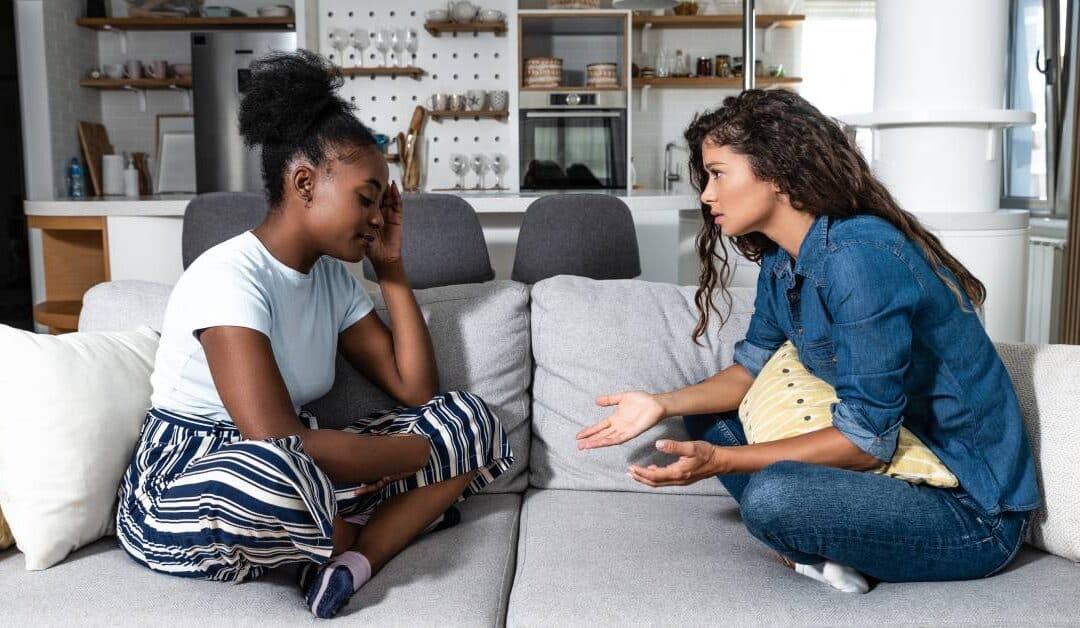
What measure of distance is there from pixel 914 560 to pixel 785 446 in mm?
240

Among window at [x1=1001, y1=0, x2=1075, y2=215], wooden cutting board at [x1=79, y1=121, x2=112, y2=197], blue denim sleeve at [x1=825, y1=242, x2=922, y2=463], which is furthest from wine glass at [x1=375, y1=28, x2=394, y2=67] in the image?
blue denim sleeve at [x1=825, y1=242, x2=922, y2=463]

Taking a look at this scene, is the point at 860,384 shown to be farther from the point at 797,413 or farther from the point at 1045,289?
the point at 1045,289

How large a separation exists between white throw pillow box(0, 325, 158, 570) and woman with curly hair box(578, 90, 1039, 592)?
0.76 metres

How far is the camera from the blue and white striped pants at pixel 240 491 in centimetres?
124

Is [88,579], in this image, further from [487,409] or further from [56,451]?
[487,409]

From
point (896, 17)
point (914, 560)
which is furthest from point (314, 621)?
point (896, 17)

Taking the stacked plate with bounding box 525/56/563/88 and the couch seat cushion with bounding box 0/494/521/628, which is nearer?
the couch seat cushion with bounding box 0/494/521/628

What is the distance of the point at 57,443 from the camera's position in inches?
57.4

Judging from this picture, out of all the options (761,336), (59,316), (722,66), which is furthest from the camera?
(722,66)

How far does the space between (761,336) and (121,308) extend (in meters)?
1.22

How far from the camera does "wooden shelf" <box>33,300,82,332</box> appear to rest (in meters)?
3.47

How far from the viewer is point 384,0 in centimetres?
580

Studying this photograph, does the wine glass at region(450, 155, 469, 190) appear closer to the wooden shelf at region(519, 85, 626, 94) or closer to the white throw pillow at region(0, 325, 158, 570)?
the wooden shelf at region(519, 85, 626, 94)

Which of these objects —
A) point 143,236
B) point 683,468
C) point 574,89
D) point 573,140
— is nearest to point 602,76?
point 574,89
